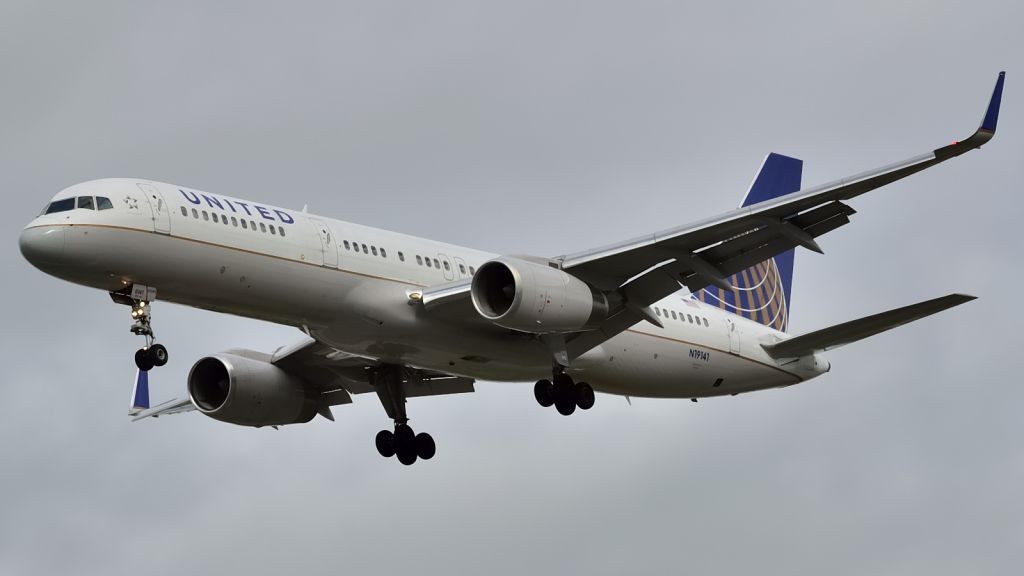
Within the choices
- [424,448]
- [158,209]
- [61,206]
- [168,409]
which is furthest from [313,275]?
[168,409]

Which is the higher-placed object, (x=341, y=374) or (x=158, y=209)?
(x=158, y=209)

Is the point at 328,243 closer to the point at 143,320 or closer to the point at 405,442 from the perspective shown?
the point at 143,320

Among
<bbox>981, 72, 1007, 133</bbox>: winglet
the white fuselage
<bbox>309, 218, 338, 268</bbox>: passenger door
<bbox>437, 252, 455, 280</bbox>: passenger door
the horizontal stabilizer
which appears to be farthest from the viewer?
<bbox>437, 252, 455, 280</bbox>: passenger door

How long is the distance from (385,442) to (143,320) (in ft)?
32.9

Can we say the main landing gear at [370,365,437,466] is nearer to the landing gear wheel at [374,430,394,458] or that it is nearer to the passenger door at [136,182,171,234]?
the landing gear wheel at [374,430,394,458]

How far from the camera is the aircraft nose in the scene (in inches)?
1262

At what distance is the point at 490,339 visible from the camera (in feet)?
120

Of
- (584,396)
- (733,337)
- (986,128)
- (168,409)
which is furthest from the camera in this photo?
(168,409)

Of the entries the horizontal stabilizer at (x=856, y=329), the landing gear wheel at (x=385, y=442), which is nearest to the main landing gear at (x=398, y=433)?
the landing gear wheel at (x=385, y=442)

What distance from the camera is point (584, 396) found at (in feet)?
126

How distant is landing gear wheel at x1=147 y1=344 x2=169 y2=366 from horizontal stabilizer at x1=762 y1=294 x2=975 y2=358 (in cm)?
1579

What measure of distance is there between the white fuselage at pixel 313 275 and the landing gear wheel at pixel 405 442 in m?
3.83

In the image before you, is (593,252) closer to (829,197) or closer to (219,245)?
(829,197)

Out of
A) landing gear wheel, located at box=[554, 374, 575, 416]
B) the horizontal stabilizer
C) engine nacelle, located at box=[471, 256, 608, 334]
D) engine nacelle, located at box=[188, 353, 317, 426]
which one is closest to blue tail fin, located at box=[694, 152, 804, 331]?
the horizontal stabilizer
